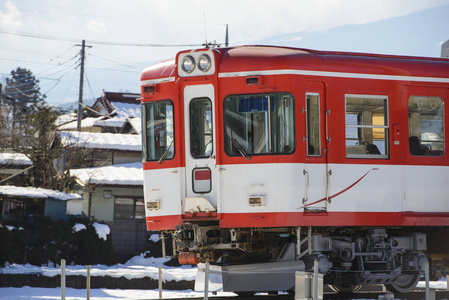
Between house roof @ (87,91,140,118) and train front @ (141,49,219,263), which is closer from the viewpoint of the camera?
train front @ (141,49,219,263)

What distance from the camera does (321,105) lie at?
444 inches

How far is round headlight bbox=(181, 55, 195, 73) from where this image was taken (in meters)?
11.5

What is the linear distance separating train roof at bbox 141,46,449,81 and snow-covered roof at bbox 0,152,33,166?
22821 millimetres

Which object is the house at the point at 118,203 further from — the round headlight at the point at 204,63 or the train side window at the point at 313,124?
the train side window at the point at 313,124

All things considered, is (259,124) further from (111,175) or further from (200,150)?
(111,175)

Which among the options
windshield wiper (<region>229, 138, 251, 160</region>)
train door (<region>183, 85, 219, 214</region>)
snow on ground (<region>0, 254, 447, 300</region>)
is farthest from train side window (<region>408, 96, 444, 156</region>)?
snow on ground (<region>0, 254, 447, 300</region>)

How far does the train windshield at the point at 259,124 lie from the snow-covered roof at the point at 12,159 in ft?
76.8

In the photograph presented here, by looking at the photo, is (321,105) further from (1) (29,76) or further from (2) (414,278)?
(1) (29,76)

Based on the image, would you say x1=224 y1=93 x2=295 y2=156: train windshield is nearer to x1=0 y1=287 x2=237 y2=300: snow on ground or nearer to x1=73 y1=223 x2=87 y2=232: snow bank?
x1=0 y1=287 x2=237 y2=300: snow on ground

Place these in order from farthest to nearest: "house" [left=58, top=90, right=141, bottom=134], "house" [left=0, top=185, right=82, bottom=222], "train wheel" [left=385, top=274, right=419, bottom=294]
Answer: "house" [left=58, top=90, right=141, bottom=134], "house" [left=0, top=185, right=82, bottom=222], "train wheel" [left=385, top=274, right=419, bottom=294]

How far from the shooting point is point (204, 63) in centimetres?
1145

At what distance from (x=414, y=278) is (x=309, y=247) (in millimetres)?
2446

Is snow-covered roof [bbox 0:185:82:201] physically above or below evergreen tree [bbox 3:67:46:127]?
below

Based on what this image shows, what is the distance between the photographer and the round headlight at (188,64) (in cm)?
1153
